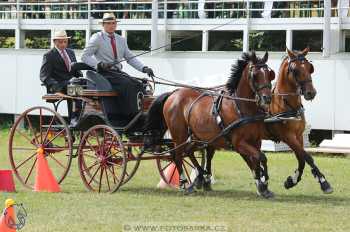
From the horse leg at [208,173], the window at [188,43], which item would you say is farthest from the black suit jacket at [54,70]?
the window at [188,43]

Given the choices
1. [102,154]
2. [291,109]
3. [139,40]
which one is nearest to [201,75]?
[139,40]

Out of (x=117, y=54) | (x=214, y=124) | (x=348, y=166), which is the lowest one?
(x=348, y=166)

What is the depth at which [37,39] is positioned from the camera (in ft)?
89.9

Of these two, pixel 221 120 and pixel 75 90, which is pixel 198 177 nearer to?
pixel 221 120

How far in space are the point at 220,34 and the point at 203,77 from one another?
1.88m

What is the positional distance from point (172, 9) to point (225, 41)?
1595 mm

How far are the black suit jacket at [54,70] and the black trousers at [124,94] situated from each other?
3.42ft

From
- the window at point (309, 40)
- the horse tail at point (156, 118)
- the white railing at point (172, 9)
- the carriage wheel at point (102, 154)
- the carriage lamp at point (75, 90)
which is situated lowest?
the carriage wheel at point (102, 154)

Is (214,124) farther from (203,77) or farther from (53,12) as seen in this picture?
(53,12)

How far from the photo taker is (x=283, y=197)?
498 inches

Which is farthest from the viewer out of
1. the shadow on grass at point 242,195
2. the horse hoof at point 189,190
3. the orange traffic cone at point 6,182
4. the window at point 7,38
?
the window at point 7,38

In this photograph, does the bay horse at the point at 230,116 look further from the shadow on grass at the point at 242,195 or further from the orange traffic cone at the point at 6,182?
the orange traffic cone at the point at 6,182

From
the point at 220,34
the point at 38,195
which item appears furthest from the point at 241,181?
the point at 220,34

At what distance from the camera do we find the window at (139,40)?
82.1 ft
